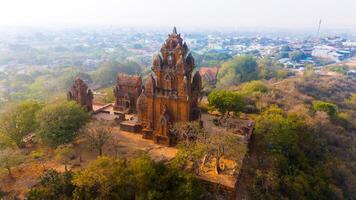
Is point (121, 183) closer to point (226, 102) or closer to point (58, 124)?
point (58, 124)

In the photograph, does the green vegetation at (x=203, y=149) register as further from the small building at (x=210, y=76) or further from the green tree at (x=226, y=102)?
the small building at (x=210, y=76)

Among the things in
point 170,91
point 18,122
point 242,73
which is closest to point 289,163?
point 170,91

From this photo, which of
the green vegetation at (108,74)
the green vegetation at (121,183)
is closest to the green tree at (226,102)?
the green vegetation at (121,183)

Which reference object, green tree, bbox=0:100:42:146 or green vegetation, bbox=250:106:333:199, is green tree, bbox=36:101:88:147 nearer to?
green tree, bbox=0:100:42:146

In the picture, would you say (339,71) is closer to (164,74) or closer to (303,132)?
(303,132)

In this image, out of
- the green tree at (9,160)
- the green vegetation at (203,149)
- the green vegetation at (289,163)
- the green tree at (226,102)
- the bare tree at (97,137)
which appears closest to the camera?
the green vegetation at (203,149)

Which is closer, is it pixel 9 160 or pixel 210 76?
pixel 9 160

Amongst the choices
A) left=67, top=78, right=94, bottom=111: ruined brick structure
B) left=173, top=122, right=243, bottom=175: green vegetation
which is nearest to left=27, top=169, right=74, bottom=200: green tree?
left=173, top=122, right=243, bottom=175: green vegetation
